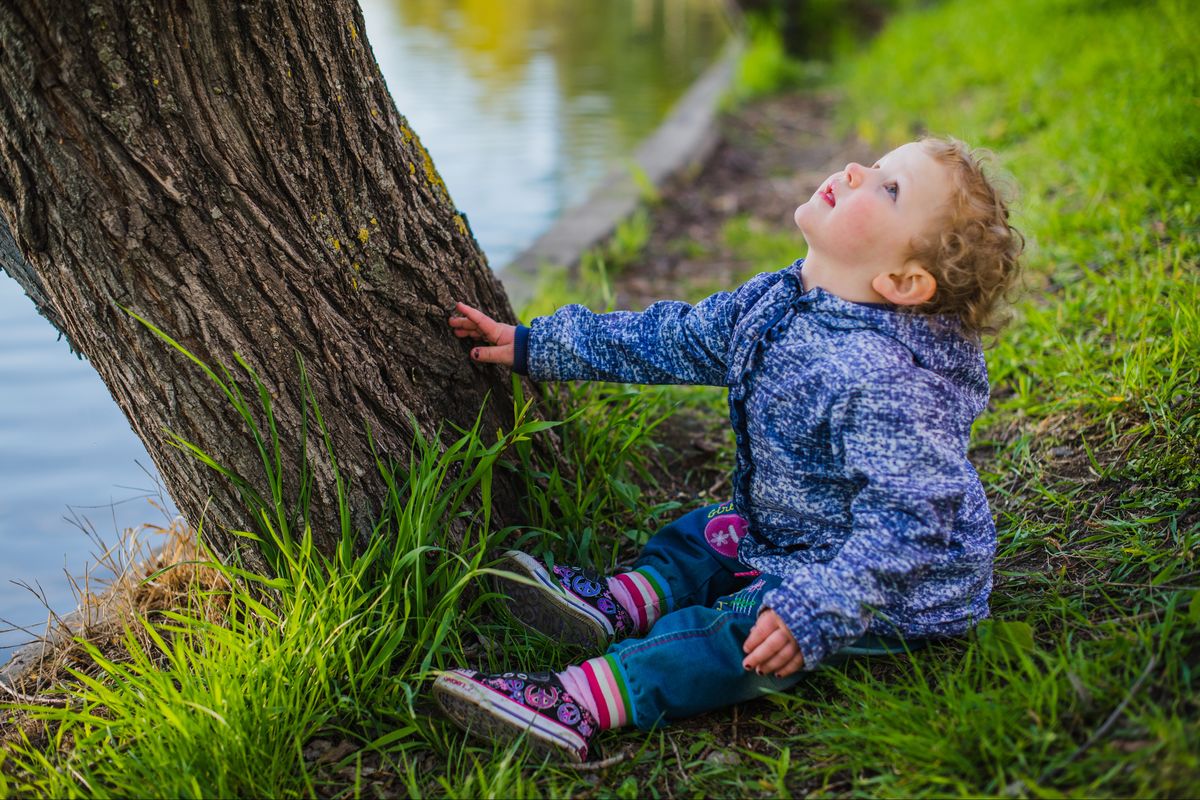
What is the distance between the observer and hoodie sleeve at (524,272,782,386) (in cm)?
200

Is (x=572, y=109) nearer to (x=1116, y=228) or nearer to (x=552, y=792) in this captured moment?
(x=1116, y=228)

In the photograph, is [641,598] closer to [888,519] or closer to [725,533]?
[725,533]

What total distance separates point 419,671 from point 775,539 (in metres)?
0.73

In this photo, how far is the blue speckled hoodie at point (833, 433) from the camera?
5.36 ft

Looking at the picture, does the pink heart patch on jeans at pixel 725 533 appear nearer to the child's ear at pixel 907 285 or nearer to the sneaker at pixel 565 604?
the sneaker at pixel 565 604

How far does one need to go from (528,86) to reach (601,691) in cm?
691

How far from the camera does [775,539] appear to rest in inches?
76.0

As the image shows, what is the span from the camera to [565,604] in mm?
1865

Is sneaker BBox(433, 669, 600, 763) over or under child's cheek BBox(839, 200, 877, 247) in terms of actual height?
under

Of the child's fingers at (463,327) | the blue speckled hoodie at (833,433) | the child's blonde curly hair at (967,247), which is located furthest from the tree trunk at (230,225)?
the child's blonde curly hair at (967,247)

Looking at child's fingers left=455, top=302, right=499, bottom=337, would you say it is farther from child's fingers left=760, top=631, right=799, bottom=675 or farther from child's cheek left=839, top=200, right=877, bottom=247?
child's fingers left=760, top=631, right=799, bottom=675

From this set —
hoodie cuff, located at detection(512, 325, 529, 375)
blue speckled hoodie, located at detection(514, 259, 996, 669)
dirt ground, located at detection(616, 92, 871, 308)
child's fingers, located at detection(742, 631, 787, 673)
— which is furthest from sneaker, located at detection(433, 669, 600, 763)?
dirt ground, located at detection(616, 92, 871, 308)

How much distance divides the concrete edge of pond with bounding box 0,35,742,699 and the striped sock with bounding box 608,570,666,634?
1127 mm

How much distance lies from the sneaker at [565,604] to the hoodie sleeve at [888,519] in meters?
0.39
